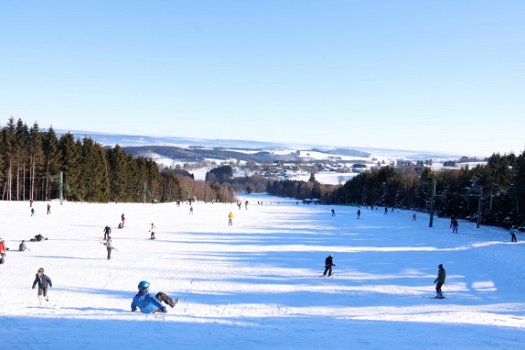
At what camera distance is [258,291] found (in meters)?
17.3

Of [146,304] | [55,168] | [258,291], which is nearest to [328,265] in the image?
[258,291]

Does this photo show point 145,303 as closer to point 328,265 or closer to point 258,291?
point 258,291

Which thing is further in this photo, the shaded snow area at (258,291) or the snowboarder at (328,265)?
the snowboarder at (328,265)

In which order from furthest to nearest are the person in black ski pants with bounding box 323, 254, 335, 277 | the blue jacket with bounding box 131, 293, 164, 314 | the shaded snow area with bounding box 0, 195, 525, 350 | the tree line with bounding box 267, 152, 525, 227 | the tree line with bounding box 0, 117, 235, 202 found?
the tree line with bounding box 0, 117, 235, 202, the tree line with bounding box 267, 152, 525, 227, the person in black ski pants with bounding box 323, 254, 335, 277, the blue jacket with bounding box 131, 293, 164, 314, the shaded snow area with bounding box 0, 195, 525, 350

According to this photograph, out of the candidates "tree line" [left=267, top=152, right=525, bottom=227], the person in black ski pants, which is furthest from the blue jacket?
"tree line" [left=267, top=152, right=525, bottom=227]

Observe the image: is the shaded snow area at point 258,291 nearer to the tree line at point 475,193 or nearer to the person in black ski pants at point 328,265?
the person in black ski pants at point 328,265

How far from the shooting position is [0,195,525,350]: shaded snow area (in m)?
10.0

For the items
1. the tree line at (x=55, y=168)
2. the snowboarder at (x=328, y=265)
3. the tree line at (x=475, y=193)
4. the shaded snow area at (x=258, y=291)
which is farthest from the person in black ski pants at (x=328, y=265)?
the tree line at (x=55, y=168)

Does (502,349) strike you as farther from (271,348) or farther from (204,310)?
(204,310)

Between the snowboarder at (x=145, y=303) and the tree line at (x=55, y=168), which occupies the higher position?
the tree line at (x=55, y=168)

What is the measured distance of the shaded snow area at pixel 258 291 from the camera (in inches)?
395

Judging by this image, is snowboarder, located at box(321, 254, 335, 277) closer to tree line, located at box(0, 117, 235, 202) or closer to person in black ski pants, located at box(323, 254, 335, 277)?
person in black ski pants, located at box(323, 254, 335, 277)

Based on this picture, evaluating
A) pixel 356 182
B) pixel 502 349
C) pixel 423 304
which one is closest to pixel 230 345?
pixel 502 349

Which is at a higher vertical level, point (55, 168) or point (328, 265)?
point (55, 168)
